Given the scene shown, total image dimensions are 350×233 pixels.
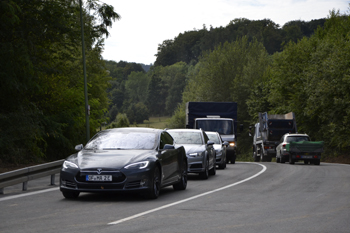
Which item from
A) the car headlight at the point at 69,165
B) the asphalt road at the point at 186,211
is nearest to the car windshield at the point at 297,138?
the asphalt road at the point at 186,211

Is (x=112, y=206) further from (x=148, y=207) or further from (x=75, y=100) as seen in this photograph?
(x=75, y=100)

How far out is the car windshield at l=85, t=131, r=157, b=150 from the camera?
1243cm

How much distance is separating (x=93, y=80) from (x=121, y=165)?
Answer: 32279 mm

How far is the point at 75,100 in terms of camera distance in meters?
31.5

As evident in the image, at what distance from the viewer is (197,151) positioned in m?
17.9

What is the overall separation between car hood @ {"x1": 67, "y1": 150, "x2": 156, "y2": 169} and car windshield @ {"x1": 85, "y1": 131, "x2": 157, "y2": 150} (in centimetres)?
33

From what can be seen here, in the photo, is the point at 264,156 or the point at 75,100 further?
the point at 264,156

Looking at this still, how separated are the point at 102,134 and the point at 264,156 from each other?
2940cm

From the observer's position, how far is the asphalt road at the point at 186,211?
26.9ft

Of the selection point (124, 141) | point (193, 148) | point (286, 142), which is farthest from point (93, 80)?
point (124, 141)

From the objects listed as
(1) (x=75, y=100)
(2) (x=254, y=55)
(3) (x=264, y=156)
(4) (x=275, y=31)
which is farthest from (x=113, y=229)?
(4) (x=275, y=31)

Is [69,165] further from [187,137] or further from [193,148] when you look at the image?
[187,137]

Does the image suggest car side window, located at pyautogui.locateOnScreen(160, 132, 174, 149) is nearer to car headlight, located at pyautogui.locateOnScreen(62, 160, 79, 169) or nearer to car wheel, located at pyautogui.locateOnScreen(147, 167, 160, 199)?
car wheel, located at pyautogui.locateOnScreen(147, 167, 160, 199)

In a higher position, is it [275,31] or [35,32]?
[275,31]
